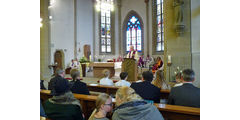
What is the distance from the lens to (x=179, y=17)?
7832 millimetres

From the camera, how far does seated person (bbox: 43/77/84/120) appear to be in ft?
9.02

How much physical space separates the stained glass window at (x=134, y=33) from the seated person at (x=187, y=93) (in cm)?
1516

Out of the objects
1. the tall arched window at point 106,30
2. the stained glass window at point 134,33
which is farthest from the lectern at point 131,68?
the tall arched window at point 106,30

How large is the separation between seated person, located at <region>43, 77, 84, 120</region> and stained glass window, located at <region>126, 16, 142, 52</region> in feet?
50.5

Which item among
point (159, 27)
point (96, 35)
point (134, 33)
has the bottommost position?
point (96, 35)

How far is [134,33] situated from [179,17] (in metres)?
10.8

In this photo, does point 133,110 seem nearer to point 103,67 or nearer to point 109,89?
point 109,89

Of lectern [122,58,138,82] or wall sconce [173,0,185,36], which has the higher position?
wall sconce [173,0,185,36]

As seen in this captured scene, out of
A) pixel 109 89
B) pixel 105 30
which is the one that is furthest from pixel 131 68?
pixel 105 30

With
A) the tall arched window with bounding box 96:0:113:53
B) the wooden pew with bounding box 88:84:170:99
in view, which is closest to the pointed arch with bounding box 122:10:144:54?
the tall arched window with bounding box 96:0:113:53

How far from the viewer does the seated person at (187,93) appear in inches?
109

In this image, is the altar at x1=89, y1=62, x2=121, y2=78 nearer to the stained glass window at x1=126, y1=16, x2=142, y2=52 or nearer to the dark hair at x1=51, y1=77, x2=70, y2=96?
the stained glass window at x1=126, y1=16, x2=142, y2=52
